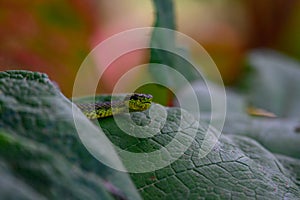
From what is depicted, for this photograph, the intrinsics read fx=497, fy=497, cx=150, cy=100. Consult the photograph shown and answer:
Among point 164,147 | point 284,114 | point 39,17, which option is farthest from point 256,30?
point 164,147

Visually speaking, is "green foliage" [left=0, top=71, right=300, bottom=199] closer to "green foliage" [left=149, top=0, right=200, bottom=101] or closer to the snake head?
the snake head

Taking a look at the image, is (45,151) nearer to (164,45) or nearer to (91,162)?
(91,162)

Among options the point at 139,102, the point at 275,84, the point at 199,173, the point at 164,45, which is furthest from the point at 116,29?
the point at 199,173

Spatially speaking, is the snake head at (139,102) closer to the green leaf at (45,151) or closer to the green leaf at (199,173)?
the green leaf at (199,173)

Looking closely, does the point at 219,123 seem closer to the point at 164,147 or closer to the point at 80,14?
the point at 164,147

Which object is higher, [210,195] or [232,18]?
[232,18]

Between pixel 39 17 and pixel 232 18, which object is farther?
pixel 232 18

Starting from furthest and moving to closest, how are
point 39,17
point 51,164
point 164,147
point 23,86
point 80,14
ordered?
point 80,14 → point 39,17 → point 164,147 → point 23,86 → point 51,164
